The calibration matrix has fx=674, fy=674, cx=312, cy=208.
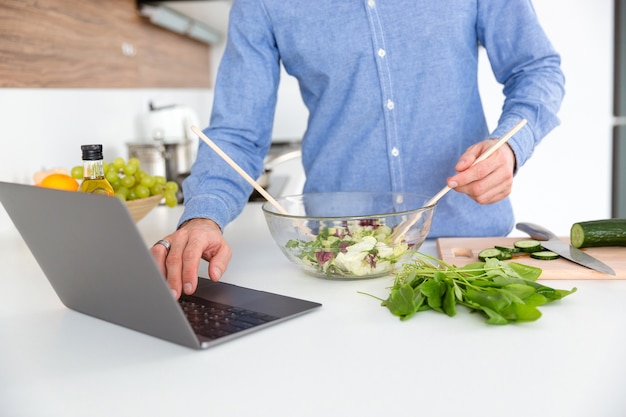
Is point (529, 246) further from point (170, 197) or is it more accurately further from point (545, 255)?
point (170, 197)

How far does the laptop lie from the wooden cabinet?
35.0 inches

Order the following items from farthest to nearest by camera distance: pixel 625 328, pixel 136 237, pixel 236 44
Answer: pixel 236 44 < pixel 625 328 < pixel 136 237

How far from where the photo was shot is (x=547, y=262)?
102 centimetres

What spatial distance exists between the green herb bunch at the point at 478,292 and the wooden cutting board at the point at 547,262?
3.9 inches

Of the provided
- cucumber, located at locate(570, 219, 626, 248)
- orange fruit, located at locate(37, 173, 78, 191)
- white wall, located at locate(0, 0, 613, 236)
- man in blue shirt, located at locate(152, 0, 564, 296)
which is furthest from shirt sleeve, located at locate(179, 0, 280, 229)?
white wall, located at locate(0, 0, 613, 236)

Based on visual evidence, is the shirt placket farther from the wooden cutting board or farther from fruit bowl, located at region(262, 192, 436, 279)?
fruit bowl, located at region(262, 192, 436, 279)

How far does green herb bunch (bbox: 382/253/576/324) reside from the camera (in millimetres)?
785

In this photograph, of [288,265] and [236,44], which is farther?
[236,44]

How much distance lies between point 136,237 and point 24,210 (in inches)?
10.0

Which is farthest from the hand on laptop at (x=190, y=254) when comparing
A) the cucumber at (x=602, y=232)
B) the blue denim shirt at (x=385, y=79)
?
the cucumber at (x=602, y=232)

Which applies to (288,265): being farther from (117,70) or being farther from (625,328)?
(117,70)

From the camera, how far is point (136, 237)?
66cm

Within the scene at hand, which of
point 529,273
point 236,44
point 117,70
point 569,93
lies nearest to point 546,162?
point 569,93

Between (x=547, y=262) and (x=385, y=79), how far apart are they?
1.75 feet
